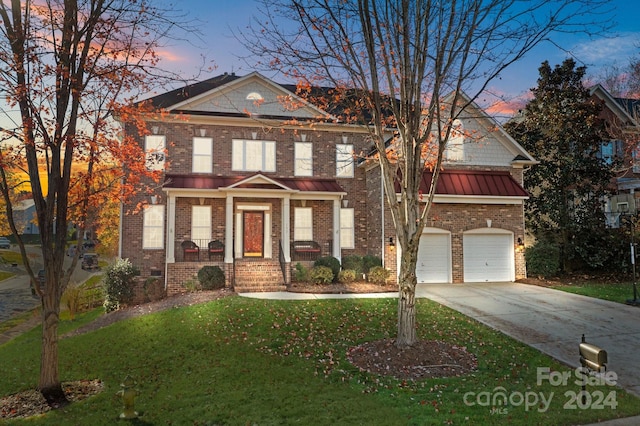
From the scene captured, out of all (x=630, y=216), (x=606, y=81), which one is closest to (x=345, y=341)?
(x=630, y=216)

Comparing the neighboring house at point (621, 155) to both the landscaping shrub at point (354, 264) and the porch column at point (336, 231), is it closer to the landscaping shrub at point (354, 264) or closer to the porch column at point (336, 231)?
the landscaping shrub at point (354, 264)

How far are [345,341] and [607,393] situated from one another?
478 cm

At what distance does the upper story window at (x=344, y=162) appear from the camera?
738 inches

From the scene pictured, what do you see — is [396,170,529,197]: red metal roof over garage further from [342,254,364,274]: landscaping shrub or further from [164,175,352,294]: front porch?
[164,175,352,294]: front porch

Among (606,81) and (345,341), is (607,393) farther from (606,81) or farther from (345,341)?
(606,81)

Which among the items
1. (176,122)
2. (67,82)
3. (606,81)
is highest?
(606,81)

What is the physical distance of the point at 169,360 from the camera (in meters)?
8.53

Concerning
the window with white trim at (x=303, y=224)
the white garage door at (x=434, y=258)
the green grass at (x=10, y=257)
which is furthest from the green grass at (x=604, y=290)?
the green grass at (x=10, y=257)

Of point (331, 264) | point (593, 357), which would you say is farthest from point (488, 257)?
point (593, 357)

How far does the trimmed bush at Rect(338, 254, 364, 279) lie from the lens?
16391 millimetres

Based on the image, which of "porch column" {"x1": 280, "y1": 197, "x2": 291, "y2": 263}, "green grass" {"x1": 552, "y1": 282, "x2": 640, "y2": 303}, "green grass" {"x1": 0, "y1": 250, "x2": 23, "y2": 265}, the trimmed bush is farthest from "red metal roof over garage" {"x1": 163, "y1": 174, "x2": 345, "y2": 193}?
"green grass" {"x1": 0, "y1": 250, "x2": 23, "y2": 265}

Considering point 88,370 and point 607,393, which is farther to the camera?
point 88,370

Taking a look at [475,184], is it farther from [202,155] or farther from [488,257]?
[202,155]

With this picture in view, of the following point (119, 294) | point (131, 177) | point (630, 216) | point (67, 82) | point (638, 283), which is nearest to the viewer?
point (67, 82)
